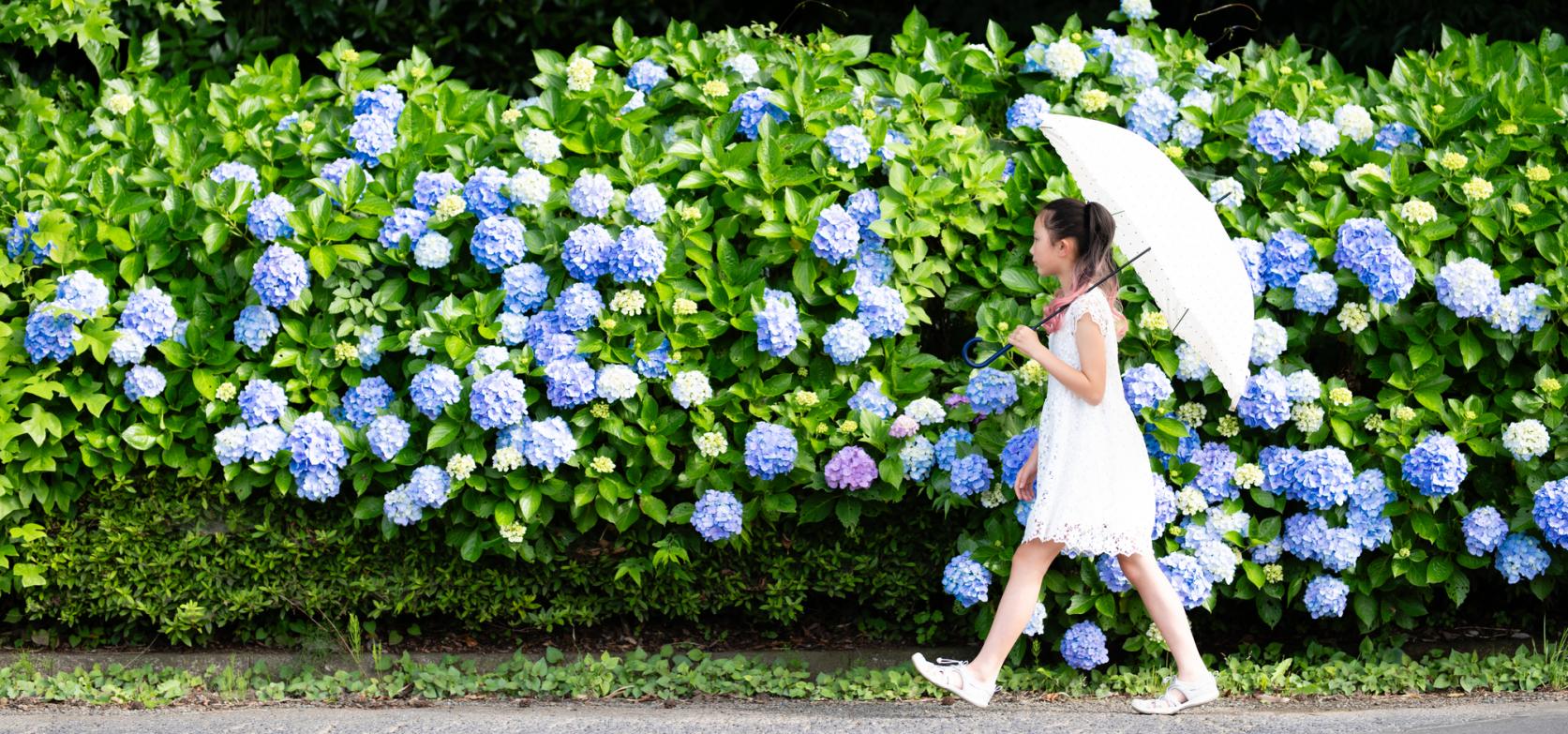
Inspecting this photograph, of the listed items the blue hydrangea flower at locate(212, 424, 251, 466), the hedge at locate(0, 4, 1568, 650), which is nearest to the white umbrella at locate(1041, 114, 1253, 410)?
the hedge at locate(0, 4, 1568, 650)

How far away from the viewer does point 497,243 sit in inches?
150

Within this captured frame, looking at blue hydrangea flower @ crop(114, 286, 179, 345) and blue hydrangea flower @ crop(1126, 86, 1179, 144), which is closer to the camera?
blue hydrangea flower @ crop(114, 286, 179, 345)

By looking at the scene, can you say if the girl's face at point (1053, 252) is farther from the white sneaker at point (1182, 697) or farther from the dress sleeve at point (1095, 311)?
the white sneaker at point (1182, 697)

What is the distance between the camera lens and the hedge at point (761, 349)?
12.4 ft

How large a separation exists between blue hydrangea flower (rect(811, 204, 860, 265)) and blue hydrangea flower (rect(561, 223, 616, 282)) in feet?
1.66

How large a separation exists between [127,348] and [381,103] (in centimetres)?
94

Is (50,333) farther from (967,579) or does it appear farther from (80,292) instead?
(967,579)

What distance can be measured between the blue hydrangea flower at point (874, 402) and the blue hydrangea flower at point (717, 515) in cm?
38

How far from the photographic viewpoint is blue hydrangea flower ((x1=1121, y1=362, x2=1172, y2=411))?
3.68 meters

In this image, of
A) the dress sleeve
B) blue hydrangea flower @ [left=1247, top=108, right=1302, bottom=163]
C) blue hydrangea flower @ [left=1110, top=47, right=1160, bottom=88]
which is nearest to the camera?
the dress sleeve

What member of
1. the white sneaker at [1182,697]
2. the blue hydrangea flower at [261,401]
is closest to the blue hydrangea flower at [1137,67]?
the white sneaker at [1182,697]

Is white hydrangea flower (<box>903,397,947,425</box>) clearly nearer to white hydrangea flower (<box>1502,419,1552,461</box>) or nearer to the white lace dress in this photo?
the white lace dress

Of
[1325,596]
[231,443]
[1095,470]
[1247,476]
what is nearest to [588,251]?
[231,443]

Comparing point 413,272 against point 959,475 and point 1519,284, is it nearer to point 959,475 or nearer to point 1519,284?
point 959,475
